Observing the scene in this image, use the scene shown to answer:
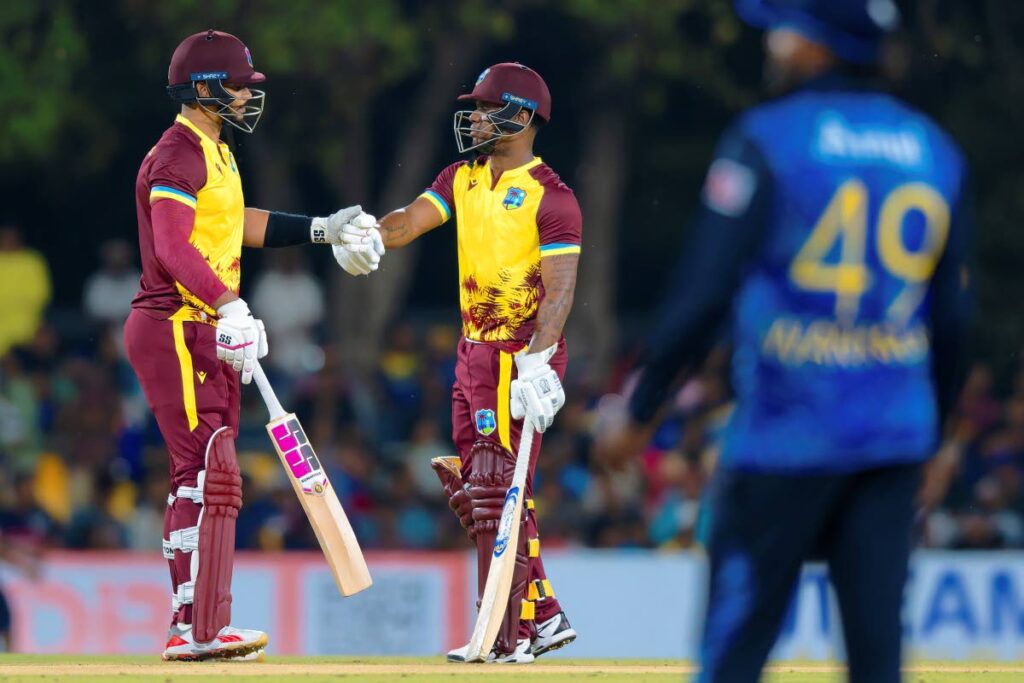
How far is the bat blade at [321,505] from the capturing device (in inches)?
292

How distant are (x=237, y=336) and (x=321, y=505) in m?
0.77

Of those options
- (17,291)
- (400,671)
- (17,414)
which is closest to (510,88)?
(400,671)

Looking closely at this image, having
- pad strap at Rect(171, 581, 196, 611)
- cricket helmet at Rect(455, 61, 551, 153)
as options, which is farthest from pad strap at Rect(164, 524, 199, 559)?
cricket helmet at Rect(455, 61, 551, 153)

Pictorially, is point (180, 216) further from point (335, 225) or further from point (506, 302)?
point (506, 302)

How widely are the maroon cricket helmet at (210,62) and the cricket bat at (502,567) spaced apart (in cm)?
169

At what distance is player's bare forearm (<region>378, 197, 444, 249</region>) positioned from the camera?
7754 millimetres

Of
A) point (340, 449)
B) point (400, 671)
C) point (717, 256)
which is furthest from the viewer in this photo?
point (340, 449)

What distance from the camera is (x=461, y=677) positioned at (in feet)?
21.9

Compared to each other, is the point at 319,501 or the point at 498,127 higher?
the point at 498,127

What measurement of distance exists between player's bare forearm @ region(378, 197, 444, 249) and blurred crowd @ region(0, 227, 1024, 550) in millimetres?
5062

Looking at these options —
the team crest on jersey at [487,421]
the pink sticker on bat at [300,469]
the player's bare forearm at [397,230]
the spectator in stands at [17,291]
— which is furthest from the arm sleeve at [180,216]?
the spectator in stands at [17,291]

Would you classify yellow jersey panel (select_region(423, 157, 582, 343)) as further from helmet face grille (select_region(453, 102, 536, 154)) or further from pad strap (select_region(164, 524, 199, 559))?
pad strap (select_region(164, 524, 199, 559))

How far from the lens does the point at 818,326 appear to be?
13.6 feet

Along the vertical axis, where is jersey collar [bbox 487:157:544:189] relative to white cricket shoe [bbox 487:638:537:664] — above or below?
above
